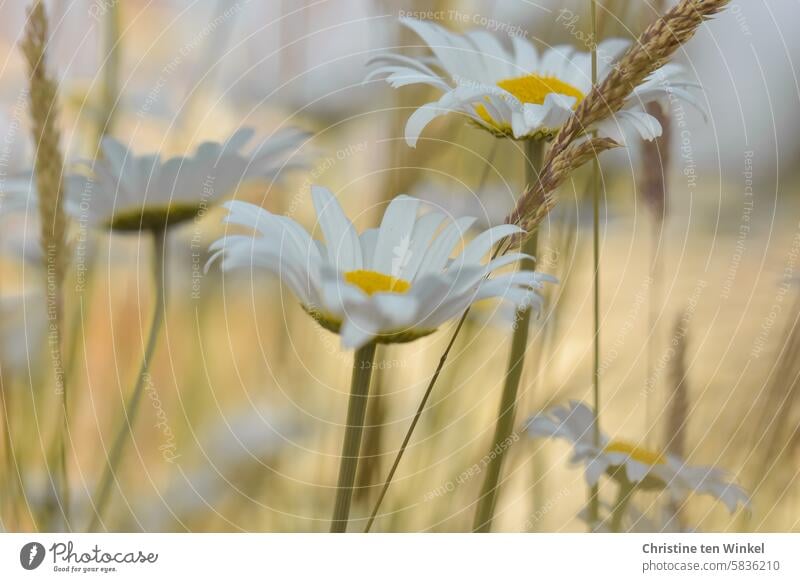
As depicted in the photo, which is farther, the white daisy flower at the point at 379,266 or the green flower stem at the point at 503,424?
the green flower stem at the point at 503,424

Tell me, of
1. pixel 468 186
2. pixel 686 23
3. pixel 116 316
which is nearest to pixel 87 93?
pixel 116 316

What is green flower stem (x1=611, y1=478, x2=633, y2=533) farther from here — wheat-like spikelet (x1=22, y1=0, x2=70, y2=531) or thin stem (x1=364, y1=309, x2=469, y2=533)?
wheat-like spikelet (x1=22, y1=0, x2=70, y2=531)

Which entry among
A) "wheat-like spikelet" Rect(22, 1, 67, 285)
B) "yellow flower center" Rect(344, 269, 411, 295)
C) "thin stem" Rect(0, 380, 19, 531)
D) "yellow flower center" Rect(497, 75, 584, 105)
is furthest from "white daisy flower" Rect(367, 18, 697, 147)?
"thin stem" Rect(0, 380, 19, 531)

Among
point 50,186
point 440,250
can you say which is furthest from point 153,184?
point 440,250

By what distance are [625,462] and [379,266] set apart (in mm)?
229

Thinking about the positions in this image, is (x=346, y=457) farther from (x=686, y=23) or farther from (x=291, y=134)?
(x=686, y=23)

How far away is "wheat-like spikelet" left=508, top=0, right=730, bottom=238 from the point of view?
43 cm

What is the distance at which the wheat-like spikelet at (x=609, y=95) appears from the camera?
0.43 metres

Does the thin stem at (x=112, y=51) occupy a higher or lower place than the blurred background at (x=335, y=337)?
higher

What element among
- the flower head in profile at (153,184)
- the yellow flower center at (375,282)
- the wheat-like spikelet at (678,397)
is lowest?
the wheat-like spikelet at (678,397)

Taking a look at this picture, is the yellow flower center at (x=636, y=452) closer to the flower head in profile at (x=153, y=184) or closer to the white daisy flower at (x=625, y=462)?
the white daisy flower at (x=625, y=462)

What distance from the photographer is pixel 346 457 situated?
479 millimetres
